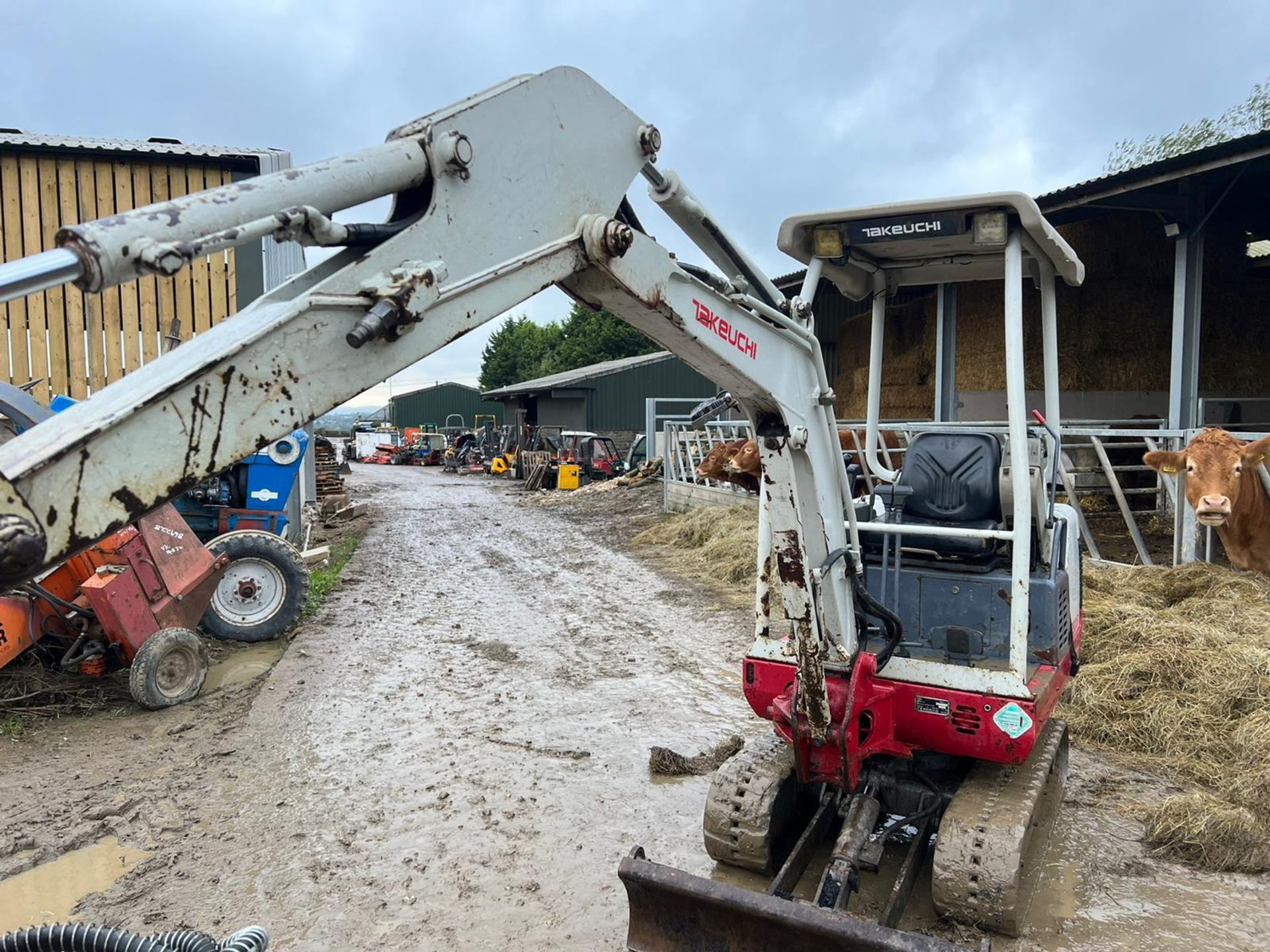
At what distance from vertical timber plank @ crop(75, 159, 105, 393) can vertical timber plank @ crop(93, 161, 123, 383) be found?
0.03 meters

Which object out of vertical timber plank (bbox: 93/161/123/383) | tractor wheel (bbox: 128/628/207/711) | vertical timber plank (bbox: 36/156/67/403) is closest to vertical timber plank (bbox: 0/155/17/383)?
vertical timber plank (bbox: 36/156/67/403)

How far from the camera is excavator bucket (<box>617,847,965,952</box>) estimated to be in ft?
8.98

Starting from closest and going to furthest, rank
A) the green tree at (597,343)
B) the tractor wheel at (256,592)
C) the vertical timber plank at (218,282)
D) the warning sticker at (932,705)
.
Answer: the warning sticker at (932,705) → the tractor wheel at (256,592) → the vertical timber plank at (218,282) → the green tree at (597,343)

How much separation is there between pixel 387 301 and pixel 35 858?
12.4 ft

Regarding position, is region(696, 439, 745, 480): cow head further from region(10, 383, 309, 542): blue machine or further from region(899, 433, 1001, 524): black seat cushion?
region(899, 433, 1001, 524): black seat cushion

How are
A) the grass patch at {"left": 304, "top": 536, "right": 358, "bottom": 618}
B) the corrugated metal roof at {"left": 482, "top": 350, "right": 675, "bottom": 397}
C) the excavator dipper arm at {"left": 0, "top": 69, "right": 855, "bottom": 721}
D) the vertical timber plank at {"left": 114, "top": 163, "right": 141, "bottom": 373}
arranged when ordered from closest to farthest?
the excavator dipper arm at {"left": 0, "top": 69, "right": 855, "bottom": 721} < the grass patch at {"left": 304, "top": 536, "right": 358, "bottom": 618} < the vertical timber plank at {"left": 114, "top": 163, "right": 141, "bottom": 373} < the corrugated metal roof at {"left": 482, "top": 350, "right": 675, "bottom": 397}

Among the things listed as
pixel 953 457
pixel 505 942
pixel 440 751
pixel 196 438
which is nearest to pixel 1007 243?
pixel 953 457

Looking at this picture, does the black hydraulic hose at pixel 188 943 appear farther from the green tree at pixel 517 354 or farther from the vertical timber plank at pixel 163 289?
the green tree at pixel 517 354

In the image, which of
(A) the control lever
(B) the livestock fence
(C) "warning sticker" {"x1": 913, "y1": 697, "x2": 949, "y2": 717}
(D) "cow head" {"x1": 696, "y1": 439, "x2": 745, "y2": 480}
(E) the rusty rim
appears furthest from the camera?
(D) "cow head" {"x1": 696, "y1": 439, "x2": 745, "y2": 480}

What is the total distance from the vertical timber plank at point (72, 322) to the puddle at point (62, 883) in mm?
7359

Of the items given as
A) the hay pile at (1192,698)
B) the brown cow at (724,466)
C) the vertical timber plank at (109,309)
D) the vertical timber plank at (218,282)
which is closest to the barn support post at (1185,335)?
the hay pile at (1192,698)

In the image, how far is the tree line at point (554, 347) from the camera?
5372 cm

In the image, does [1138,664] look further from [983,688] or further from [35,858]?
[35,858]

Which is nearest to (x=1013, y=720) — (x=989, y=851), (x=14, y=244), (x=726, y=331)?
(x=989, y=851)
